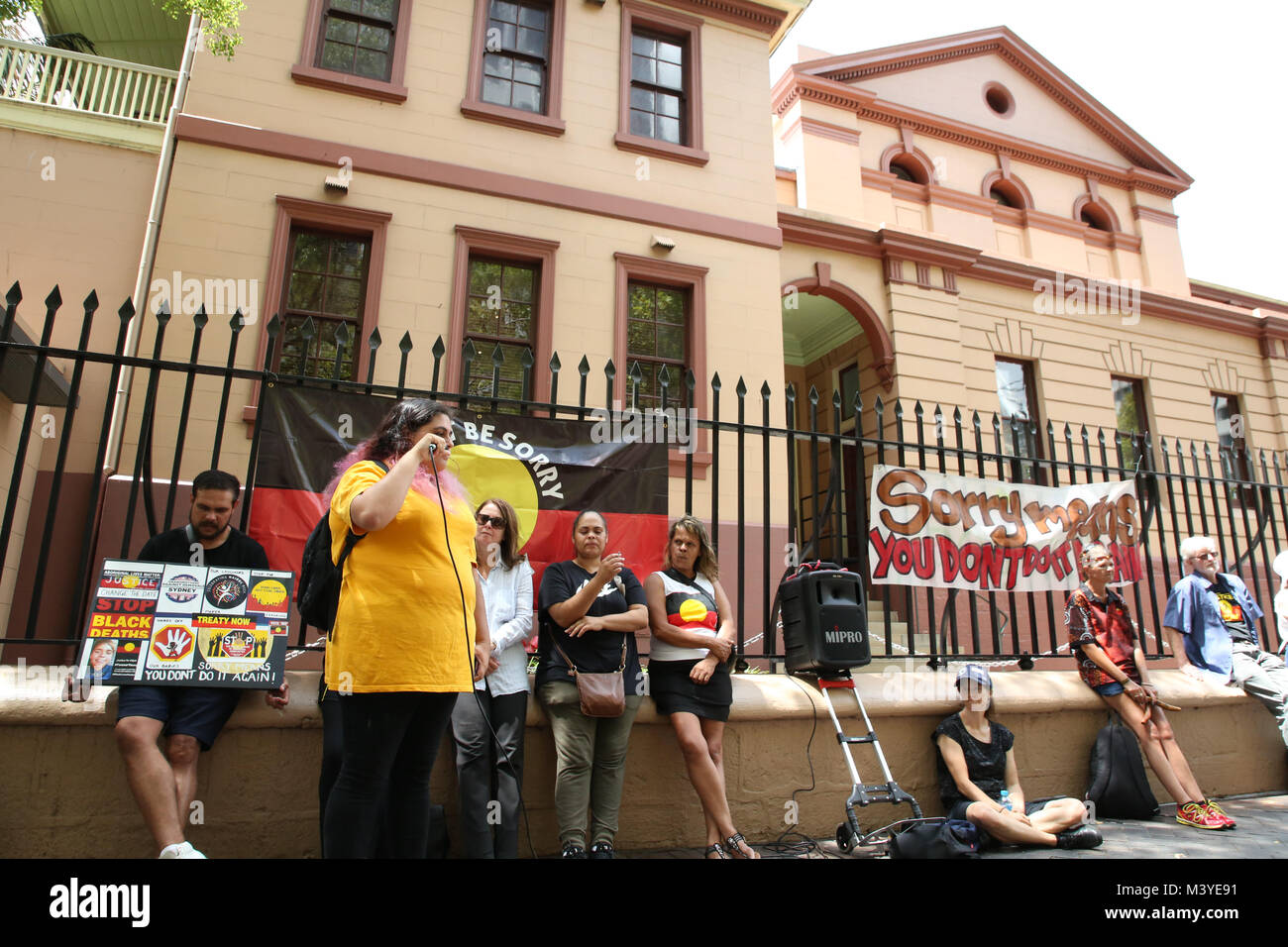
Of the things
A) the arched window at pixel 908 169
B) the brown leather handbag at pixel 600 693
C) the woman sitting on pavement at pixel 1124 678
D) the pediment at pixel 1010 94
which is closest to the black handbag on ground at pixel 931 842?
the brown leather handbag at pixel 600 693

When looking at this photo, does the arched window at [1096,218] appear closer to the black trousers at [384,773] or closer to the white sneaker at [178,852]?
the black trousers at [384,773]

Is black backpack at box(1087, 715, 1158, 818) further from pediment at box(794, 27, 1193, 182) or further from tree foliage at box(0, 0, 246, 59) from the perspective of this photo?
pediment at box(794, 27, 1193, 182)

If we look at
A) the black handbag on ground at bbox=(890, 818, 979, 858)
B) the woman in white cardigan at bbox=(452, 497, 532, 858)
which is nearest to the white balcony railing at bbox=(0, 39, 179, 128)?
the woman in white cardigan at bbox=(452, 497, 532, 858)

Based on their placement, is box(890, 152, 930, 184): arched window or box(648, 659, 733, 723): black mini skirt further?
box(890, 152, 930, 184): arched window

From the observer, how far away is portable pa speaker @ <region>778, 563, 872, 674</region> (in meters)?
4.66

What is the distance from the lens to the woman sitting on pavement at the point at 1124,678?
202 inches

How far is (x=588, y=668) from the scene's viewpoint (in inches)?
161

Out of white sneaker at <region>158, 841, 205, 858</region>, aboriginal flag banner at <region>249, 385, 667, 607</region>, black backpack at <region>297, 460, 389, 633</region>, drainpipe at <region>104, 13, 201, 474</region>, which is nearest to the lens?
black backpack at <region>297, 460, 389, 633</region>

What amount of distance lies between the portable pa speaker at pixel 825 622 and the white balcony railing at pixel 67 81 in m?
9.56

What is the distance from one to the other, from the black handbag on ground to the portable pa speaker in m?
0.94

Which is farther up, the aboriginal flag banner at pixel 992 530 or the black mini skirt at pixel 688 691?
the aboriginal flag banner at pixel 992 530
